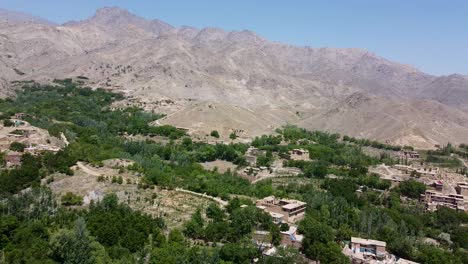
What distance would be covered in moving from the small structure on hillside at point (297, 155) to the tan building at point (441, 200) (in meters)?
24.1

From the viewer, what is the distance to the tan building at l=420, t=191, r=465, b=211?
55.0 metres

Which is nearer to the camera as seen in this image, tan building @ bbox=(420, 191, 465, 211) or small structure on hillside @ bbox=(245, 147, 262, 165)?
tan building @ bbox=(420, 191, 465, 211)

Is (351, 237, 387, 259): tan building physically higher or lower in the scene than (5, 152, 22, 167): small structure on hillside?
lower

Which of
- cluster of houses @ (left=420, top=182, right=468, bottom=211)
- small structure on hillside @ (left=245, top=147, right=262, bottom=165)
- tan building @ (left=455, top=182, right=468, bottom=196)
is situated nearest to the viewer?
cluster of houses @ (left=420, top=182, right=468, bottom=211)

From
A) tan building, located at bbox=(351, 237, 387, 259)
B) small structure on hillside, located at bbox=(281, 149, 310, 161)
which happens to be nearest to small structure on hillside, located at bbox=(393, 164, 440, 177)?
small structure on hillside, located at bbox=(281, 149, 310, 161)

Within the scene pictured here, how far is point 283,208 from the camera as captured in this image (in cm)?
4462

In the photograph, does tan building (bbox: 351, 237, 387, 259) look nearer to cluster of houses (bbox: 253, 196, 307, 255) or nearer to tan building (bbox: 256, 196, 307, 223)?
cluster of houses (bbox: 253, 196, 307, 255)

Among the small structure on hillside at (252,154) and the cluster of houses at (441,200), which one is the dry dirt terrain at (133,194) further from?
the cluster of houses at (441,200)

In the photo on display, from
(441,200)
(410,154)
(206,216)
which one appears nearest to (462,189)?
(441,200)

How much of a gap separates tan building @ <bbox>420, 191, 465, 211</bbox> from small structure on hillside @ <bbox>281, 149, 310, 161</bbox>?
24.1 metres

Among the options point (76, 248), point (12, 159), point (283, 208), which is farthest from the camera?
point (12, 159)

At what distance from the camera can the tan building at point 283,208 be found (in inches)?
1721

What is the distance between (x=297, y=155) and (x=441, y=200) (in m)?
27.0

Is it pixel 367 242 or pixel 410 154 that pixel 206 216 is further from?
pixel 410 154
